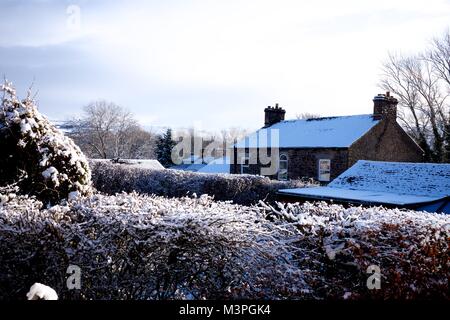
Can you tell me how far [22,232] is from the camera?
184 inches

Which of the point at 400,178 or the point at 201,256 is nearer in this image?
the point at 201,256

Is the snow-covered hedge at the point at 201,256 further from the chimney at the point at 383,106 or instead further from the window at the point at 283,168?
the window at the point at 283,168

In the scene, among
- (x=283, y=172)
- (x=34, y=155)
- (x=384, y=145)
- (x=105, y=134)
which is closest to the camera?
(x=34, y=155)

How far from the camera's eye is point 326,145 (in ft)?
85.8

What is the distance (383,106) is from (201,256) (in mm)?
24533

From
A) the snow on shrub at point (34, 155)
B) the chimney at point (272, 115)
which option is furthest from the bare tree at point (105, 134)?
the snow on shrub at point (34, 155)

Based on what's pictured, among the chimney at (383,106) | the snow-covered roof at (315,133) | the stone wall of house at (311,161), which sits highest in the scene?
the chimney at (383,106)

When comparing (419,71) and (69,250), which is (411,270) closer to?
(69,250)

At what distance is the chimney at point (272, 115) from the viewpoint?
33219 millimetres

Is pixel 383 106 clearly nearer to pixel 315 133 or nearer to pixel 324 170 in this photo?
pixel 315 133

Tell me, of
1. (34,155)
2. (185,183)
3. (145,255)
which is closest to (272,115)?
(185,183)

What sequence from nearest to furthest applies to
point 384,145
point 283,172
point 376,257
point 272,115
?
point 376,257 → point 384,145 → point 283,172 → point 272,115

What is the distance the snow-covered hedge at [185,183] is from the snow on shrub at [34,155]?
11917 mm

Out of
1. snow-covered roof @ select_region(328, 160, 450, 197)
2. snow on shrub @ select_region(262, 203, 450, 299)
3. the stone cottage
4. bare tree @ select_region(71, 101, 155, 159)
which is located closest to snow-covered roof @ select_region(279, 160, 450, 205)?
snow-covered roof @ select_region(328, 160, 450, 197)
